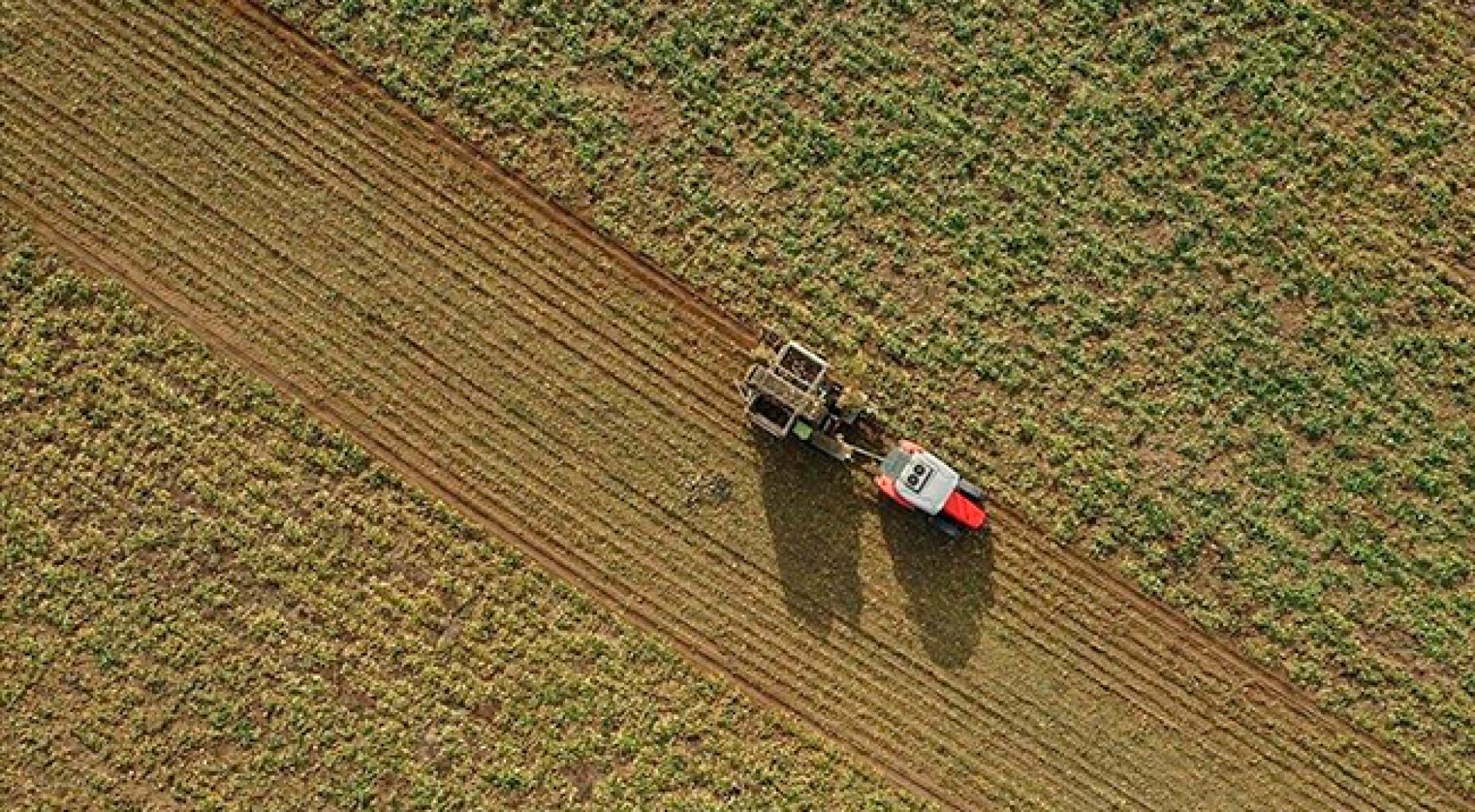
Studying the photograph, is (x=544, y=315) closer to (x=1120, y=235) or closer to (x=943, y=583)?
(x=943, y=583)

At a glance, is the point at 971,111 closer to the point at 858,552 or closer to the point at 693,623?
the point at 858,552

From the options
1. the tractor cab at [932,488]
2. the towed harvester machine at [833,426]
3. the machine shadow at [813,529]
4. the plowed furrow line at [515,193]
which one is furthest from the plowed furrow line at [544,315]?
the tractor cab at [932,488]

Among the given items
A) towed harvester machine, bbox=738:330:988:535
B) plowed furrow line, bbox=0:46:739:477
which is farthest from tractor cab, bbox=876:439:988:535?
plowed furrow line, bbox=0:46:739:477

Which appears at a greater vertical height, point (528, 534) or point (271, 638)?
point (528, 534)

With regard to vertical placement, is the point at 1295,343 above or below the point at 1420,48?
below

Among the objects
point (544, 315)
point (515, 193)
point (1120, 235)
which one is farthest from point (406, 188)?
point (1120, 235)

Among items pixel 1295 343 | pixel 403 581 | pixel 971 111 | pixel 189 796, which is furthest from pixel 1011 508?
pixel 189 796
